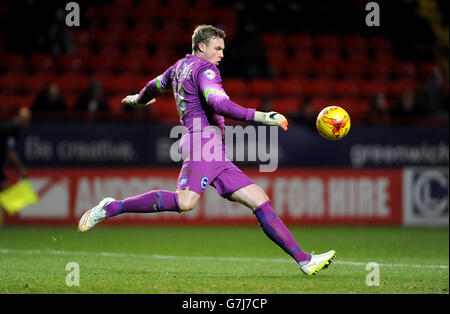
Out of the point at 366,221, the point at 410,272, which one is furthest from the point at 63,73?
the point at 410,272

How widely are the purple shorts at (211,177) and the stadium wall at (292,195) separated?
21.0ft

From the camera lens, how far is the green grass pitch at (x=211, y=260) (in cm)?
611

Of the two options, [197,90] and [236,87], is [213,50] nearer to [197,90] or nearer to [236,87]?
[197,90]

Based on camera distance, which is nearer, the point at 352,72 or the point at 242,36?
the point at 242,36

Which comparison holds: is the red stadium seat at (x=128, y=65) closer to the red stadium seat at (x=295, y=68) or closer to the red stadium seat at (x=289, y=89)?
the red stadium seat at (x=289, y=89)

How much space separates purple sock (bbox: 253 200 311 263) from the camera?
6.57 meters

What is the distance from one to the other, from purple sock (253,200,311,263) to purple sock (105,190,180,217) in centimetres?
73

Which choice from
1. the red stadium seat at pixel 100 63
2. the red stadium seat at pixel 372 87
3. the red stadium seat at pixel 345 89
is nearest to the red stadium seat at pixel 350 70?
the red stadium seat at pixel 372 87

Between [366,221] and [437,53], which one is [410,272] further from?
[437,53]

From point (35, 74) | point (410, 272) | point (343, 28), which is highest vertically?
point (343, 28)

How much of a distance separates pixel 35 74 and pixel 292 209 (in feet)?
20.5

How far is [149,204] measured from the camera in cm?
663

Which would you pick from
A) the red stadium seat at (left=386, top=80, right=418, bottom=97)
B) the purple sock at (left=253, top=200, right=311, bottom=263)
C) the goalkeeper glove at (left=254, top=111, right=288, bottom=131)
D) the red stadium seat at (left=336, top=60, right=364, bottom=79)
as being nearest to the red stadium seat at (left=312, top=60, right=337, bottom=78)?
the red stadium seat at (left=336, top=60, right=364, bottom=79)

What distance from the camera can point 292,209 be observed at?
13242 millimetres
